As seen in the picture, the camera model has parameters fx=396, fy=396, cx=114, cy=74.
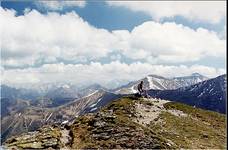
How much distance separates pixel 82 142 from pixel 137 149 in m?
Result: 9.16

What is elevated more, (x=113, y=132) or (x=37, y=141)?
(x=113, y=132)

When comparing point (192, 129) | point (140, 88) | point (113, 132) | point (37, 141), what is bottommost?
point (37, 141)

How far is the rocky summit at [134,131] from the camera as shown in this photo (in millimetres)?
57000

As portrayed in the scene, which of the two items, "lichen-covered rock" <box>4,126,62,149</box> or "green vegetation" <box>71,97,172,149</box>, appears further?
"green vegetation" <box>71,97,172,149</box>

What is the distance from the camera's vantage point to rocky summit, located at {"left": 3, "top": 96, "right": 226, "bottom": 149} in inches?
2244

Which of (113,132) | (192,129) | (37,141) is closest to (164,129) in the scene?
(192,129)

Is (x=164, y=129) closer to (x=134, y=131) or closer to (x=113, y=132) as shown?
(x=134, y=131)

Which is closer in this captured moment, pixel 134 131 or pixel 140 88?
pixel 134 131

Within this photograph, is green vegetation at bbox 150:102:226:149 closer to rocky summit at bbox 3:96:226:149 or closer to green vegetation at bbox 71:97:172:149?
rocky summit at bbox 3:96:226:149

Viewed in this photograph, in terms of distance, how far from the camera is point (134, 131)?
59.9 metres

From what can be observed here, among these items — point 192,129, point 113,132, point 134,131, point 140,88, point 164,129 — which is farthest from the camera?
point 140,88

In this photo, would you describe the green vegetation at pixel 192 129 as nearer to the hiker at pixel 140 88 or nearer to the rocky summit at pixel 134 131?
the rocky summit at pixel 134 131

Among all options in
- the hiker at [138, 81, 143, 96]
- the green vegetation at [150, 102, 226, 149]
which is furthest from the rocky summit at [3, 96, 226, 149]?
the hiker at [138, 81, 143, 96]

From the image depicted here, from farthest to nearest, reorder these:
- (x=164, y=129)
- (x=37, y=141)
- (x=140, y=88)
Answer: (x=140, y=88) → (x=164, y=129) → (x=37, y=141)
